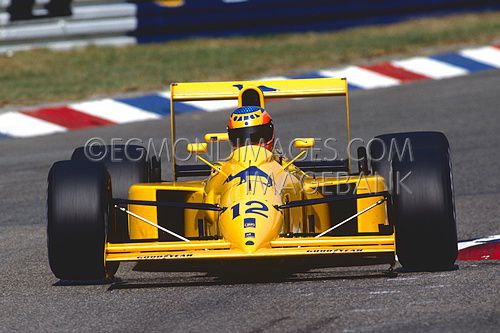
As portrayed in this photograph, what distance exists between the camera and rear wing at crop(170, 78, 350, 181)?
372 inches

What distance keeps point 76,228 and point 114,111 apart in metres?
7.76

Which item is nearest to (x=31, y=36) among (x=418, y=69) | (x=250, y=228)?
(x=418, y=69)

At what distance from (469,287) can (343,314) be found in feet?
3.09

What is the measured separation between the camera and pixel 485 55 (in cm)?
1731

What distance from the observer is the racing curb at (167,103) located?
15.0 meters

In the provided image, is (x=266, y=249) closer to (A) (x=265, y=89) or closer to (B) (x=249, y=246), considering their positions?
(B) (x=249, y=246)

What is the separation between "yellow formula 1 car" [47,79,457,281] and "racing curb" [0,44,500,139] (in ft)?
19.4

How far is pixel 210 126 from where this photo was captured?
48.0ft

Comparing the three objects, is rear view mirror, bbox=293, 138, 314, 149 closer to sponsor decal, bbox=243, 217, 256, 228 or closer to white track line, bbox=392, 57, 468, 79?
sponsor decal, bbox=243, 217, 256, 228

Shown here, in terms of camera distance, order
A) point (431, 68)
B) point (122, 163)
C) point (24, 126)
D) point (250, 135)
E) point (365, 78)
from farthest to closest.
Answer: point (431, 68), point (365, 78), point (24, 126), point (122, 163), point (250, 135)

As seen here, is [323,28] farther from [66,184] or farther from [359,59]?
[66,184]

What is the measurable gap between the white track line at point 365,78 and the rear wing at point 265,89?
687cm

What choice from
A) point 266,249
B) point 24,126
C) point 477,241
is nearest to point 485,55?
point 24,126

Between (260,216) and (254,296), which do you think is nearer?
(254,296)
